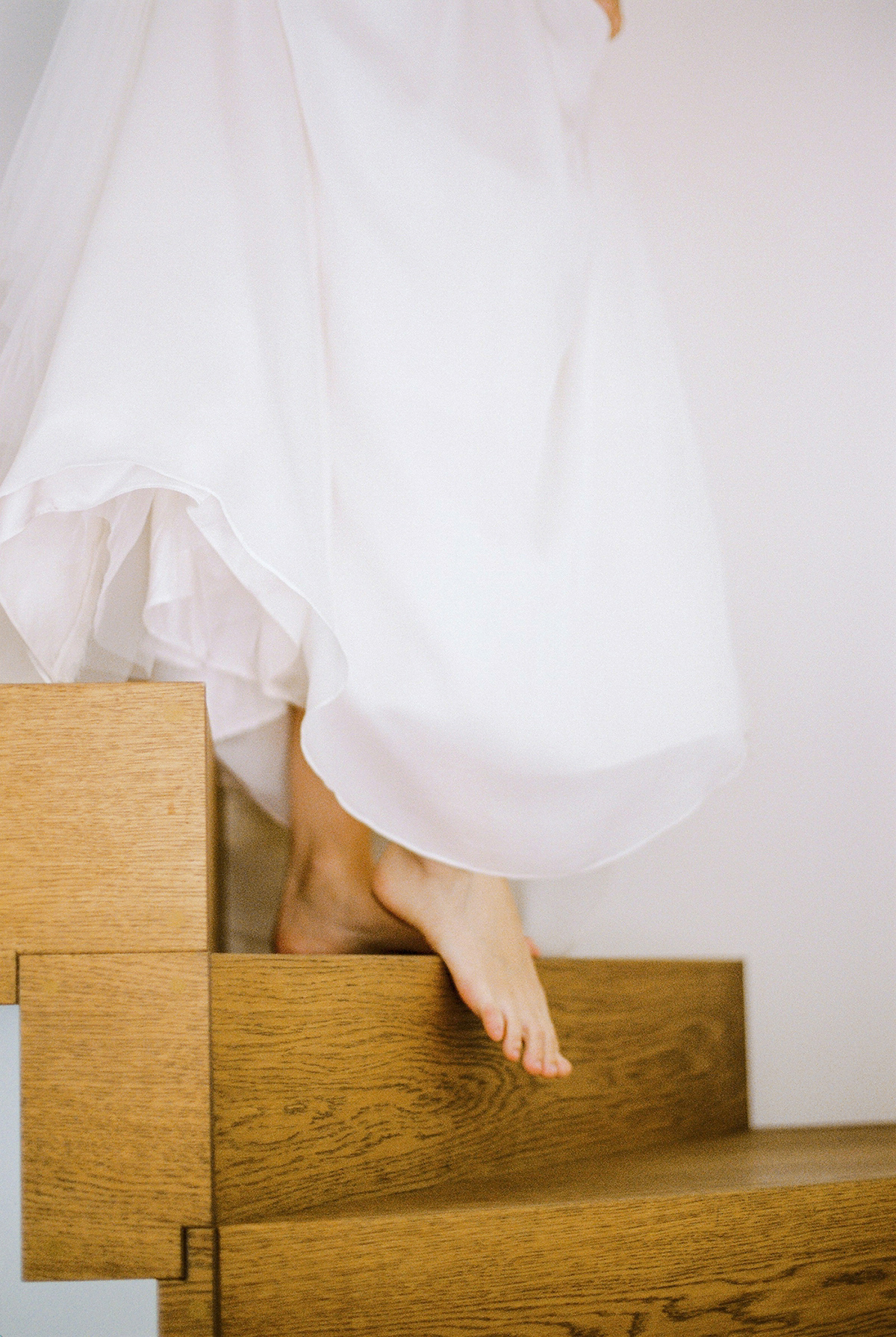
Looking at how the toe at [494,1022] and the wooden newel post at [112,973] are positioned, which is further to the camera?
the toe at [494,1022]

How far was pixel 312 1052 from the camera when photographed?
28.5 inches

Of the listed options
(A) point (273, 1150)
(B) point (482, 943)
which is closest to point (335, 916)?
(B) point (482, 943)

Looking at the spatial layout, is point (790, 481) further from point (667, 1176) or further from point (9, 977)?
point (9, 977)

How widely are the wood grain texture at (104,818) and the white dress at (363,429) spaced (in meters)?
0.12

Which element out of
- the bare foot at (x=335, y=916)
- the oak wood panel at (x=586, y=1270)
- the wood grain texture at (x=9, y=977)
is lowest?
the oak wood panel at (x=586, y=1270)

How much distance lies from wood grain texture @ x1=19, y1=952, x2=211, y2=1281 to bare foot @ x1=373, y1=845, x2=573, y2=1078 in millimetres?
273

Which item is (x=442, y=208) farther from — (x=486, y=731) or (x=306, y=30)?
(x=486, y=731)

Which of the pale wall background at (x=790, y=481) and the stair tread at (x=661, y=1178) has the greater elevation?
the pale wall background at (x=790, y=481)

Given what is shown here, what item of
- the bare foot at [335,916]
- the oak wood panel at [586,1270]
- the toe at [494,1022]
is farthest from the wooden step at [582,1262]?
the bare foot at [335,916]

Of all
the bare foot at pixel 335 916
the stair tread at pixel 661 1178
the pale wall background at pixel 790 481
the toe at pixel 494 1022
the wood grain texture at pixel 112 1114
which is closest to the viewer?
the wood grain texture at pixel 112 1114

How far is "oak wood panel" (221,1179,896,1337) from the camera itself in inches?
25.5

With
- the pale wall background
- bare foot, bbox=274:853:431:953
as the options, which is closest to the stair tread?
bare foot, bbox=274:853:431:953

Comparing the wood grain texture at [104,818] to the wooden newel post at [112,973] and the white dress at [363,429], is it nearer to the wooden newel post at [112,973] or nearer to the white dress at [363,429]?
the wooden newel post at [112,973]

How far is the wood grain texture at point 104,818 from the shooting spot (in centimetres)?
63
